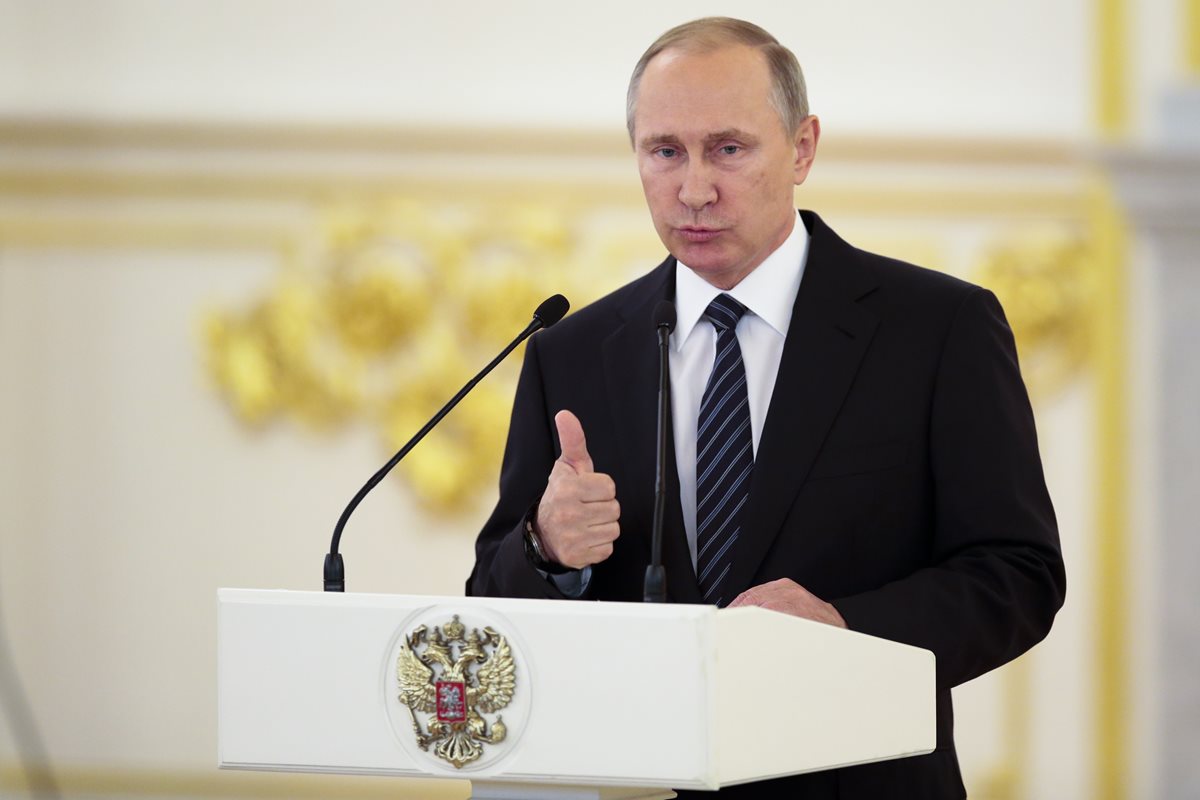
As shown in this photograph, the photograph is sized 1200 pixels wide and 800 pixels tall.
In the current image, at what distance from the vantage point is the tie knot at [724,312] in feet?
7.37

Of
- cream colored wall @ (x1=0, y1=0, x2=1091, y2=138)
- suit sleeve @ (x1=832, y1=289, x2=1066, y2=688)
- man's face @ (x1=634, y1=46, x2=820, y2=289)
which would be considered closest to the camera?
suit sleeve @ (x1=832, y1=289, x2=1066, y2=688)

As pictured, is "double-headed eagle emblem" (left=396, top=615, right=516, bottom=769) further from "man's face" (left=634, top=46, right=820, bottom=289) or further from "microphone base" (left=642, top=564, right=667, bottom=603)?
"man's face" (left=634, top=46, right=820, bottom=289)

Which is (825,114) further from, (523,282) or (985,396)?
(985,396)

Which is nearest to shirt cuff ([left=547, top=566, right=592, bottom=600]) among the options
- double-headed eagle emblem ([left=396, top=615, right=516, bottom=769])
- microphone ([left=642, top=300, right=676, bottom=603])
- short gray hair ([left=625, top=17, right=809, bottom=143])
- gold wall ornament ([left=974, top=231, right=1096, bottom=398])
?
microphone ([left=642, top=300, right=676, bottom=603])

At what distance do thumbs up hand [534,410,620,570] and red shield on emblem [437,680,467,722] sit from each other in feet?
1.22

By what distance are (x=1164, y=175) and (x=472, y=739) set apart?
3.27 meters

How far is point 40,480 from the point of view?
466cm

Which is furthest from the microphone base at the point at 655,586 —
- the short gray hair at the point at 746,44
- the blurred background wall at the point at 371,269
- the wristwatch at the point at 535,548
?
the blurred background wall at the point at 371,269

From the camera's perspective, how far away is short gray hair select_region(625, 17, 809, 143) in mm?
2238

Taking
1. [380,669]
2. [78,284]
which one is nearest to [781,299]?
[380,669]

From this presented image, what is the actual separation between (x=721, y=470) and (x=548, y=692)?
0.65 m

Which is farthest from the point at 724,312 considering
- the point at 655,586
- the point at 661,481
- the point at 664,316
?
the point at 655,586

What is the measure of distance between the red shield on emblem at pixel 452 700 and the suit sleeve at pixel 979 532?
1.72 feet

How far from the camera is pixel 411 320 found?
4.58m
